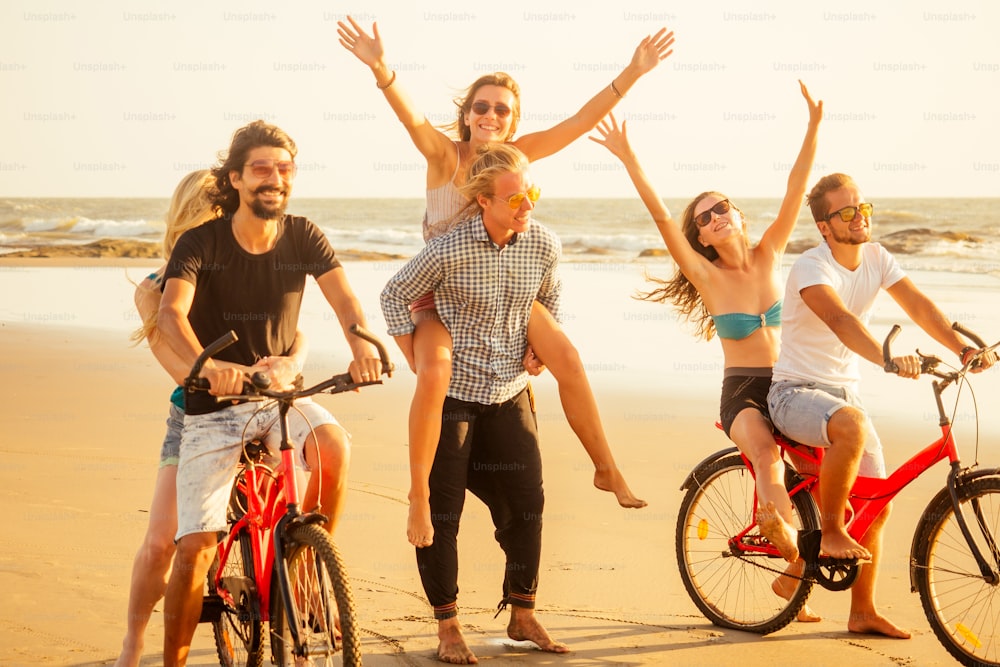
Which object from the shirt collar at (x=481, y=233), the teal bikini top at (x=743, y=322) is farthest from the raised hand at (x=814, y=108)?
the shirt collar at (x=481, y=233)

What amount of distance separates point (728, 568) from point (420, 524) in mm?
2170

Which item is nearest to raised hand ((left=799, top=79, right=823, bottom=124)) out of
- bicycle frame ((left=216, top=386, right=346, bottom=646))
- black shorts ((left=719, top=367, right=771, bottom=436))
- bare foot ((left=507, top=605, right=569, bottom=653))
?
black shorts ((left=719, top=367, right=771, bottom=436))

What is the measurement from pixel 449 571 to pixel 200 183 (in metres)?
1.80

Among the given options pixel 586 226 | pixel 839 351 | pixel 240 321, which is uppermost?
pixel 586 226

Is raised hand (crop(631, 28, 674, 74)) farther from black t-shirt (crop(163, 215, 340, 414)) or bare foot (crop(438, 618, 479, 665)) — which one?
bare foot (crop(438, 618, 479, 665))

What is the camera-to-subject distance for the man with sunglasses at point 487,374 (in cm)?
504

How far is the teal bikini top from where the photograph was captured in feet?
18.4

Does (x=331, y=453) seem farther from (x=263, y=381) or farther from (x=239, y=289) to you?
(x=239, y=289)

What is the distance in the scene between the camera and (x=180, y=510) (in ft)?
14.2

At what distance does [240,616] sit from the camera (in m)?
4.41

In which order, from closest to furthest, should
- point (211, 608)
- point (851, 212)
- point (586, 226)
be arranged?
point (211, 608) < point (851, 212) < point (586, 226)

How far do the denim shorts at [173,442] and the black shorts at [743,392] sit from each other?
2270 millimetres

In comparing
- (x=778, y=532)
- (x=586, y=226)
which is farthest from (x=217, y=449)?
(x=586, y=226)

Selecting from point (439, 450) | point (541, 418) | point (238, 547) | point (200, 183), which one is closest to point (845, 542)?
point (439, 450)
